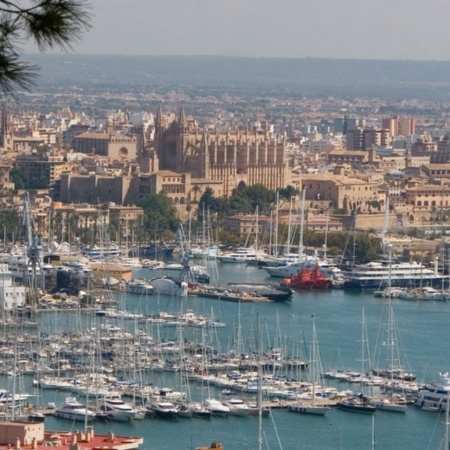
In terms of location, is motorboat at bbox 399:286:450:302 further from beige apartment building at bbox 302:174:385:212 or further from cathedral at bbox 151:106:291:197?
cathedral at bbox 151:106:291:197

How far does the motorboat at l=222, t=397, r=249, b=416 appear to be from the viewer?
44.9 ft

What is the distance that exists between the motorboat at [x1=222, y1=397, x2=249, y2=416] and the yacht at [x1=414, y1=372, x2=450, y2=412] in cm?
126

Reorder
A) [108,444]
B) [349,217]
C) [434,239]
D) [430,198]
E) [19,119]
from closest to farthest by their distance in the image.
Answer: [108,444] < [434,239] < [349,217] < [430,198] < [19,119]

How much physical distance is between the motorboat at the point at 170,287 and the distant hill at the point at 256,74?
78.7 m

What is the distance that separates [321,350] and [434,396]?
3002 mm

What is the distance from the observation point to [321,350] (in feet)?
56.0

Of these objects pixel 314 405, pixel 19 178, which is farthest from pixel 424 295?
pixel 19 178

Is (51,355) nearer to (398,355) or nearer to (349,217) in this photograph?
(398,355)

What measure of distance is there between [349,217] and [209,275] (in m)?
8.15

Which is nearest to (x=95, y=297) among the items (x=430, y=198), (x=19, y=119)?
(x=430, y=198)

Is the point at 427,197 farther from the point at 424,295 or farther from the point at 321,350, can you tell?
the point at 321,350

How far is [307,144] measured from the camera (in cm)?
5462

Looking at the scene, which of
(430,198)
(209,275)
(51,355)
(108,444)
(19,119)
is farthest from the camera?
(19,119)

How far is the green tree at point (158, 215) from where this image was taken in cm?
3038
